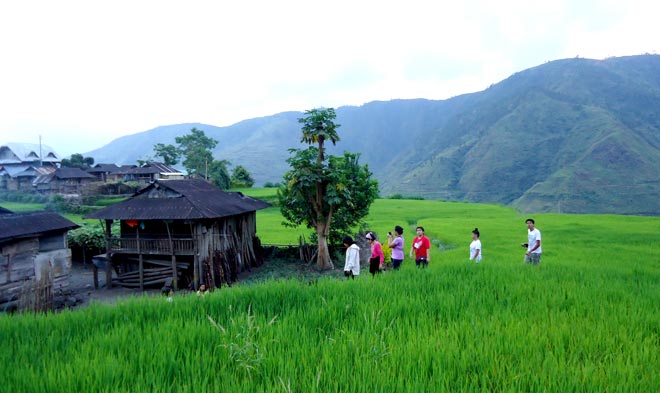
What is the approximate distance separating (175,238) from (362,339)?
15.8 meters

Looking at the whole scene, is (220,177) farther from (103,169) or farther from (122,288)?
(122,288)

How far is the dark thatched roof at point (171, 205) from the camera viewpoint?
17.2 m

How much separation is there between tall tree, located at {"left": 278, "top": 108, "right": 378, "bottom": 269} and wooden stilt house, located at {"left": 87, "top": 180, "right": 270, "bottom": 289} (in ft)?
10.2

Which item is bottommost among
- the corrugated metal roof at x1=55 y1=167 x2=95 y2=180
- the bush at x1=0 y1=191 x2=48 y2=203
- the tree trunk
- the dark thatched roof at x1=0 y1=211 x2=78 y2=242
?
the tree trunk

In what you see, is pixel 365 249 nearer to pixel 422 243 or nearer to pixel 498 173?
pixel 422 243

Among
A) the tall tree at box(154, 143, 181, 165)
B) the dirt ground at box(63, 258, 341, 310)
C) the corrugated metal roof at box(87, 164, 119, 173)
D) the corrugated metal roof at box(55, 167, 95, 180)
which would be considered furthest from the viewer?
the tall tree at box(154, 143, 181, 165)

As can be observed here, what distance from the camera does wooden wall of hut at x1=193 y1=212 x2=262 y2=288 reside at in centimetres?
1783

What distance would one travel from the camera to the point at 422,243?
11.3m

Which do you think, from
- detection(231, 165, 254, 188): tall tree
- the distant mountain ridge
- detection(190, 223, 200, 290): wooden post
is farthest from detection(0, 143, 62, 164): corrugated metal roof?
the distant mountain ridge

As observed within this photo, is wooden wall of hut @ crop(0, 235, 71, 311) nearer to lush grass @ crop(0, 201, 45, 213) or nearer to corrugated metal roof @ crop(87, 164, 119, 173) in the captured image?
lush grass @ crop(0, 201, 45, 213)

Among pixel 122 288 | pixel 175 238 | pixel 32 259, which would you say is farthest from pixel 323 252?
pixel 32 259

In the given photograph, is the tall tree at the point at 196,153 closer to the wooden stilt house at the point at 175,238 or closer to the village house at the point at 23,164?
the village house at the point at 23,164

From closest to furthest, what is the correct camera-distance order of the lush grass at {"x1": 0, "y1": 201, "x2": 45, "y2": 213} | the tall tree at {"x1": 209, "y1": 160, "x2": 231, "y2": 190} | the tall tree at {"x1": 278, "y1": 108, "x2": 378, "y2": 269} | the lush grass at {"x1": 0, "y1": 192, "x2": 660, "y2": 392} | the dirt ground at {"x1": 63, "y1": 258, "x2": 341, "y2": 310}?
1. the lush grass at {"x1": 0, "y1": 192, "x2": 660, "y2": 392}
2. the dirt ground at {"x1": 63, "y1": 258, "x2": 341, "y2": 310}
3. the tall tree at {"x1": 278, "y1": 108, "x2": 378, "y2": 269}
4. the lush grass at {"x1": 0, "y1": 201, "x2": 45, "y2": 213}
5. the tall tree at {"x1": 209, "y1": 160, "x2": 231, "y2": 190}

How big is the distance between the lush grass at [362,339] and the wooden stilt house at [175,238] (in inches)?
460
